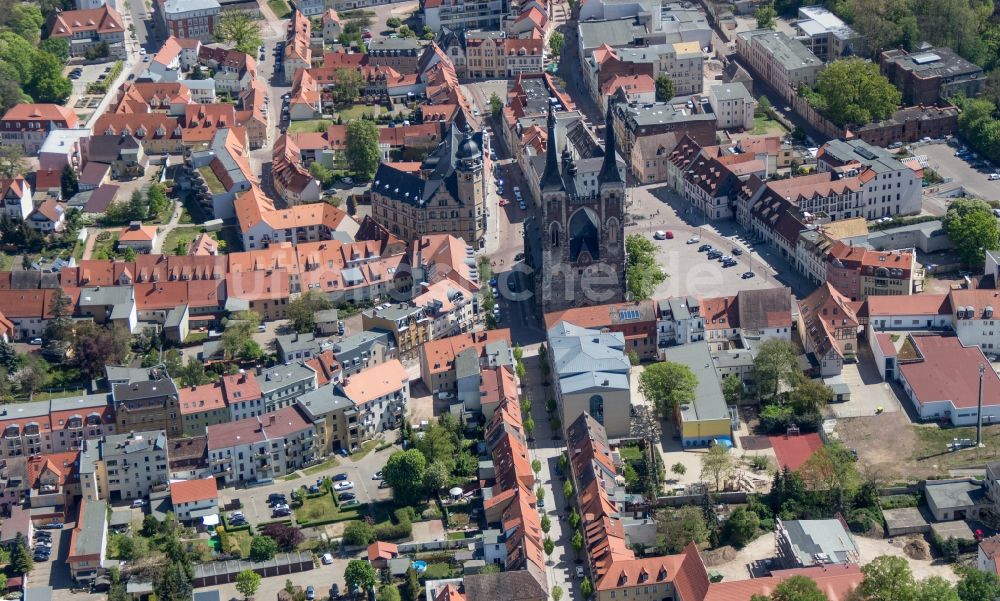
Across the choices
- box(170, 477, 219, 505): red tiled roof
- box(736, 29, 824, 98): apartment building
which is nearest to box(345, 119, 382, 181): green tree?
box(736, 29, 824, 98): apartment building

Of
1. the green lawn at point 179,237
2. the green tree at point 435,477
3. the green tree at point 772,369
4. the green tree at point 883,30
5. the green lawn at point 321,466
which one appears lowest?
the green lawn at point 321,466

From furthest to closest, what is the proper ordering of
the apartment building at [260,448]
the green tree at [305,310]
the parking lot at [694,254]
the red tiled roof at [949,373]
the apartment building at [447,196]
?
the apartment building at [447,196] → the parking lot at [694,254] → the green tree at [305,310] → the red tiled roof at [949,373] → the apartment building at [260,448]

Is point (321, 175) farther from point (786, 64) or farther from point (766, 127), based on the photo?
point (786, 64)

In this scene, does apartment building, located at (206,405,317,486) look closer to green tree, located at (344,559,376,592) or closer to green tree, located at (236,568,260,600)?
green tree, located at (236,568,260,600)

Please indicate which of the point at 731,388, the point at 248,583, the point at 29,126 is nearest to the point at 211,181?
the point at 29,126

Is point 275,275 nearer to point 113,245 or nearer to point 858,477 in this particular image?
point 113,245

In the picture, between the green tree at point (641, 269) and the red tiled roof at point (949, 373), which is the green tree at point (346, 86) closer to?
the green tree at point (641, 269)

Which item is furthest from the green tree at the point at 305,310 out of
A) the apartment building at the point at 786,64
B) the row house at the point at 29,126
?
the apartment building at the point at 786,64
